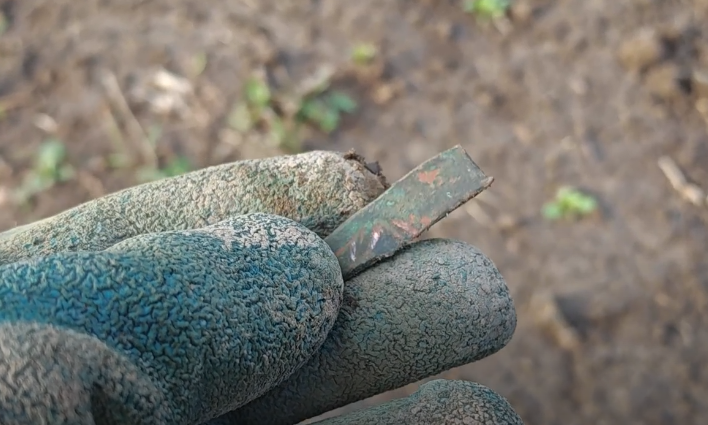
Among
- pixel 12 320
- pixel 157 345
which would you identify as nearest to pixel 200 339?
pixel 157 345

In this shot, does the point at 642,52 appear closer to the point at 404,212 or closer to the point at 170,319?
the point at 404,212

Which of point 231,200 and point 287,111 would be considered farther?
point 287,111

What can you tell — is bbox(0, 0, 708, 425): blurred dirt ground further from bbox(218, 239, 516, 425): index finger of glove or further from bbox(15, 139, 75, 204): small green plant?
bbox(218, 239, 516, 425): index finger of glove

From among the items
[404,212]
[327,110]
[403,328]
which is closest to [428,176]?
[404,212]

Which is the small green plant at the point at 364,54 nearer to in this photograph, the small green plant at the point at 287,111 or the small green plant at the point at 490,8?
the small green plant at the point at 287,111

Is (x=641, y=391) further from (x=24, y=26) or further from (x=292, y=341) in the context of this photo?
(x=24, y=26)

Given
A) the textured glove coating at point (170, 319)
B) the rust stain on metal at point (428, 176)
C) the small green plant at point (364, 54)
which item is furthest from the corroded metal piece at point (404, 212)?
the small green plant at point (364, 54)
